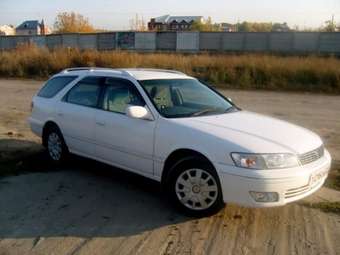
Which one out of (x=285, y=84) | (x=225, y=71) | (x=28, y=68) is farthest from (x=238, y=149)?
(x=28, y=68)

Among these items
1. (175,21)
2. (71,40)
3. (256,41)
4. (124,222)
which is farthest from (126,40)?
(175,21)

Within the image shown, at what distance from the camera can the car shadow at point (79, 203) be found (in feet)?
13.9

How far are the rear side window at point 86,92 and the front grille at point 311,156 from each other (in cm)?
290

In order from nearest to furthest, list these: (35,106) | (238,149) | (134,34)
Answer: (238,149) → (35,106) → (134,34)

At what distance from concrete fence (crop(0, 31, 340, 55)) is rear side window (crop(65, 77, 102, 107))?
120ft

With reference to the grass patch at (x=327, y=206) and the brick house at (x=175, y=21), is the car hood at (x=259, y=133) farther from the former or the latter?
the brick house at (x=175, y=21)

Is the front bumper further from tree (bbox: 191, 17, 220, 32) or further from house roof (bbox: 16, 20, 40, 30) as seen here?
house roof (bbox: 16, 20, 40, 30)

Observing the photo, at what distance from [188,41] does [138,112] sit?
40269 millimetres

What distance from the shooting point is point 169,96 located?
5508mm

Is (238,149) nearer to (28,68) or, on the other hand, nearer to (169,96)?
(169,96)

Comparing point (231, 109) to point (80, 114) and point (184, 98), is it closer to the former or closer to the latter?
point (184, 98)

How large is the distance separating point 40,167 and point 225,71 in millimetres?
15820

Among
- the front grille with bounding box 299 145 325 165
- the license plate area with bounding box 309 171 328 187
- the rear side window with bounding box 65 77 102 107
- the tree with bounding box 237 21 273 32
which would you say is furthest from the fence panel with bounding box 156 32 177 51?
the tree with bounding box 237 21 273 32

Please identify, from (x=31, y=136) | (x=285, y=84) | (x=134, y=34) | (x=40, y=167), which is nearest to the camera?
(x=40, y=167)
